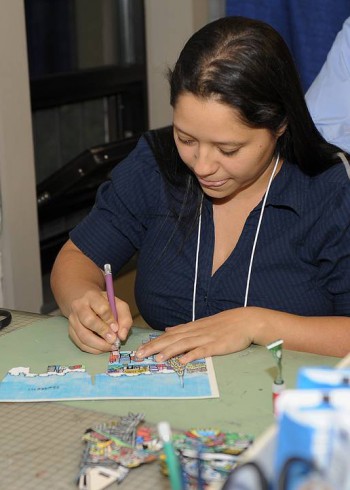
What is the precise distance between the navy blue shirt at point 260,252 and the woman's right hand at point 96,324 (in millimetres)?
202

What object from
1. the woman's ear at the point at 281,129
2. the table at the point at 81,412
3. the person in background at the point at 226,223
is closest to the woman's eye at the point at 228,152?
the person in background at the point at 226,223

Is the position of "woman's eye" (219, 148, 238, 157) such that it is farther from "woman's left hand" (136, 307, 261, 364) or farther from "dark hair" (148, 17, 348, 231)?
"woman's left hand" (136, 307, 261, 364)

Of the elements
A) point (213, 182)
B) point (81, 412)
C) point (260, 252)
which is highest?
point (213, 182)

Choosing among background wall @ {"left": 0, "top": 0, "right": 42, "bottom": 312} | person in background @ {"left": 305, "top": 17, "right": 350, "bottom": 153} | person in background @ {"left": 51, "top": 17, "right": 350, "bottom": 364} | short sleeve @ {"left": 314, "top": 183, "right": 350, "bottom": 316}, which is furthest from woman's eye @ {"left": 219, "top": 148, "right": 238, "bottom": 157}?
background wall @ {"left": 0, "top": 0, "right": 42, "bottom": 312}

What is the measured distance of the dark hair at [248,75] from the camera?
54.2 inches

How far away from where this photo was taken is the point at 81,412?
117 cm

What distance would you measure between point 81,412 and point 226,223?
1.83 ft

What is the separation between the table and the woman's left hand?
0.9 inches

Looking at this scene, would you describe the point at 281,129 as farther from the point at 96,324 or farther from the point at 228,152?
the point at 96,324

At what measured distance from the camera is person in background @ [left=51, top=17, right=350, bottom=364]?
4.49ft

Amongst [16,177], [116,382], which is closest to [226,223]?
[116,382]

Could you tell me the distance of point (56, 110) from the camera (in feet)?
9.80

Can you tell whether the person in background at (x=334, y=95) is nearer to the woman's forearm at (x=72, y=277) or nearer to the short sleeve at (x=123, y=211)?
the short sleeve at (x=123, y=211)

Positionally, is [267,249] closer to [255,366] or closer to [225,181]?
[225,181]
